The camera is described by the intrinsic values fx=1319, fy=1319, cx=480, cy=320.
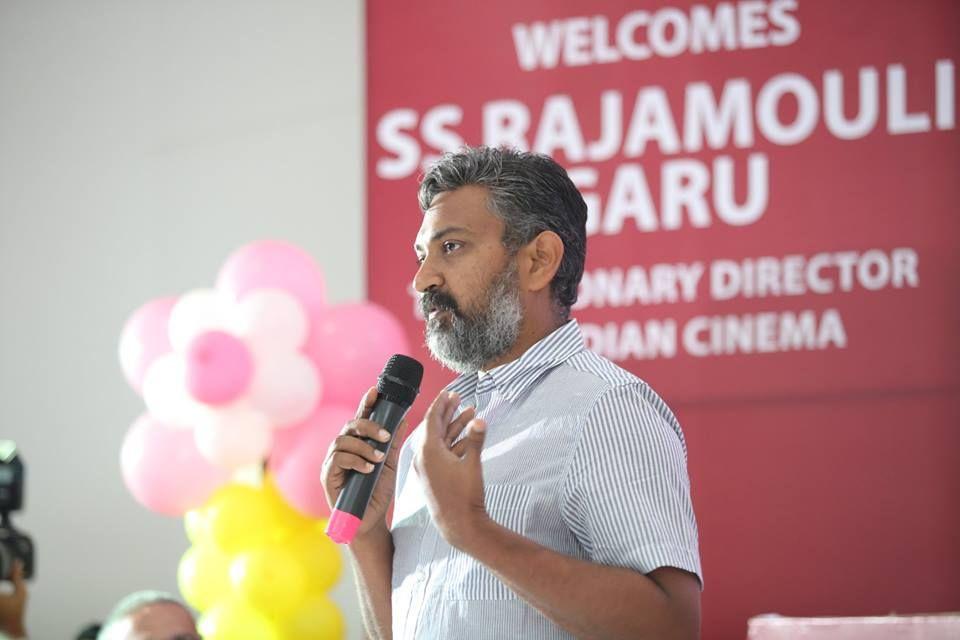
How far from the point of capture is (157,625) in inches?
115

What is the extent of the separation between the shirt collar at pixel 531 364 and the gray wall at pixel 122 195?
2.33 metres

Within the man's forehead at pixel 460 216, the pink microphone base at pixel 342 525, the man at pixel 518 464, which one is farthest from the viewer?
the man's forehead at pixel 460 216

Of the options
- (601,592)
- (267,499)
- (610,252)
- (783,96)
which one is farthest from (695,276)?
(601,592)

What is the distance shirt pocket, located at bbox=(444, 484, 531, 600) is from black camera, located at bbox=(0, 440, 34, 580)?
6.61ft

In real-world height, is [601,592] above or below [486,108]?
below

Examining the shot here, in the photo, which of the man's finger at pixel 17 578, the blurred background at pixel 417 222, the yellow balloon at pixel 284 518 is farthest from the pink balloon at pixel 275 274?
the man's finger at pixel 17 578

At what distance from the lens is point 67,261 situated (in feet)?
13.9

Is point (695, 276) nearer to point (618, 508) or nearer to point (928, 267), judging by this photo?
point (928, 267)

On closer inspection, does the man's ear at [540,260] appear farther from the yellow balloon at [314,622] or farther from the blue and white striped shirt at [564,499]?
the yellow balloon at [314,622]

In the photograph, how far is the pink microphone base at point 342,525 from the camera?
4.67 ft

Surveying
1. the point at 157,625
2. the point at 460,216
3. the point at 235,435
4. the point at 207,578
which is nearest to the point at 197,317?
the point at 235,435

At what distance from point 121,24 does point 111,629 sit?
2150 millimetres

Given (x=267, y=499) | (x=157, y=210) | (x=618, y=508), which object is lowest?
(x=267, y=499)

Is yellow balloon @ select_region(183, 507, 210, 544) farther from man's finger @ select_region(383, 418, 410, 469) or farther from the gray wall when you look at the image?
man's finger @ select_region(383, 418, 410, 469)
